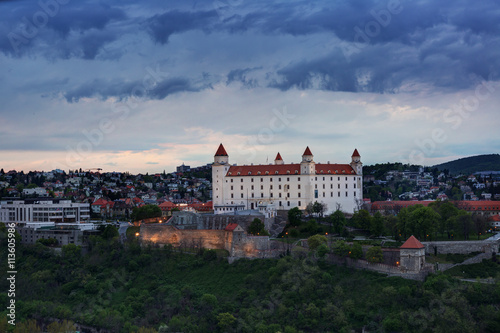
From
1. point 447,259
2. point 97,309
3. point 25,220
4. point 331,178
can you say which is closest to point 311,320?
point 447,259

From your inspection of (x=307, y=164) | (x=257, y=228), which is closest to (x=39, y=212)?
(x=257, y=228)

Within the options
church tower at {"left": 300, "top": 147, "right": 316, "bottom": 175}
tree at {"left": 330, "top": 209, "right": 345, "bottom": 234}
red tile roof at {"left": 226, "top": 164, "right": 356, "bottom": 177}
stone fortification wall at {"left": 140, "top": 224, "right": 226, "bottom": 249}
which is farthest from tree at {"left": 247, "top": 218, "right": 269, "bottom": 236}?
church tower at {"left": 300, "top": 147, "right": 316, "bottom": 175}

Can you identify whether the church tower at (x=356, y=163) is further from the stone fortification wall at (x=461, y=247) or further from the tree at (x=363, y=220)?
the stone fortification wall at (x=461, y=247)

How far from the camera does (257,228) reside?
53.2 metres

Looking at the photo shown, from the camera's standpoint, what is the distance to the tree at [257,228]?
5302 cm

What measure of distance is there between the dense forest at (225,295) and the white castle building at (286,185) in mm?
15492

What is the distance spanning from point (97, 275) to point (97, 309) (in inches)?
277

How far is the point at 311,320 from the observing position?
37.7 metres

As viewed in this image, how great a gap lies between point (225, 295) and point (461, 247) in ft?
57.4

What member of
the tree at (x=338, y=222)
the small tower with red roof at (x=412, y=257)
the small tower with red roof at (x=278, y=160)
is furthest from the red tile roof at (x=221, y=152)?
the small tower with red roof at (x=412, y=257)

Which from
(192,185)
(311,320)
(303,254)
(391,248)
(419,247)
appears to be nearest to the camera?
(311,320)

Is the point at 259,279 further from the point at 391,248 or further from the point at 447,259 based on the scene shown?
the point at 447,259

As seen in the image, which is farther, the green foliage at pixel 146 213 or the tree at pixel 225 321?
the green foliage at pixel 146 213

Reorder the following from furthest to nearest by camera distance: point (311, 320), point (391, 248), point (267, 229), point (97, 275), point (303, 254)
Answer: point (267, 229), point (97, 275), point (303, 254), point (391, 248), point (311, 320)
